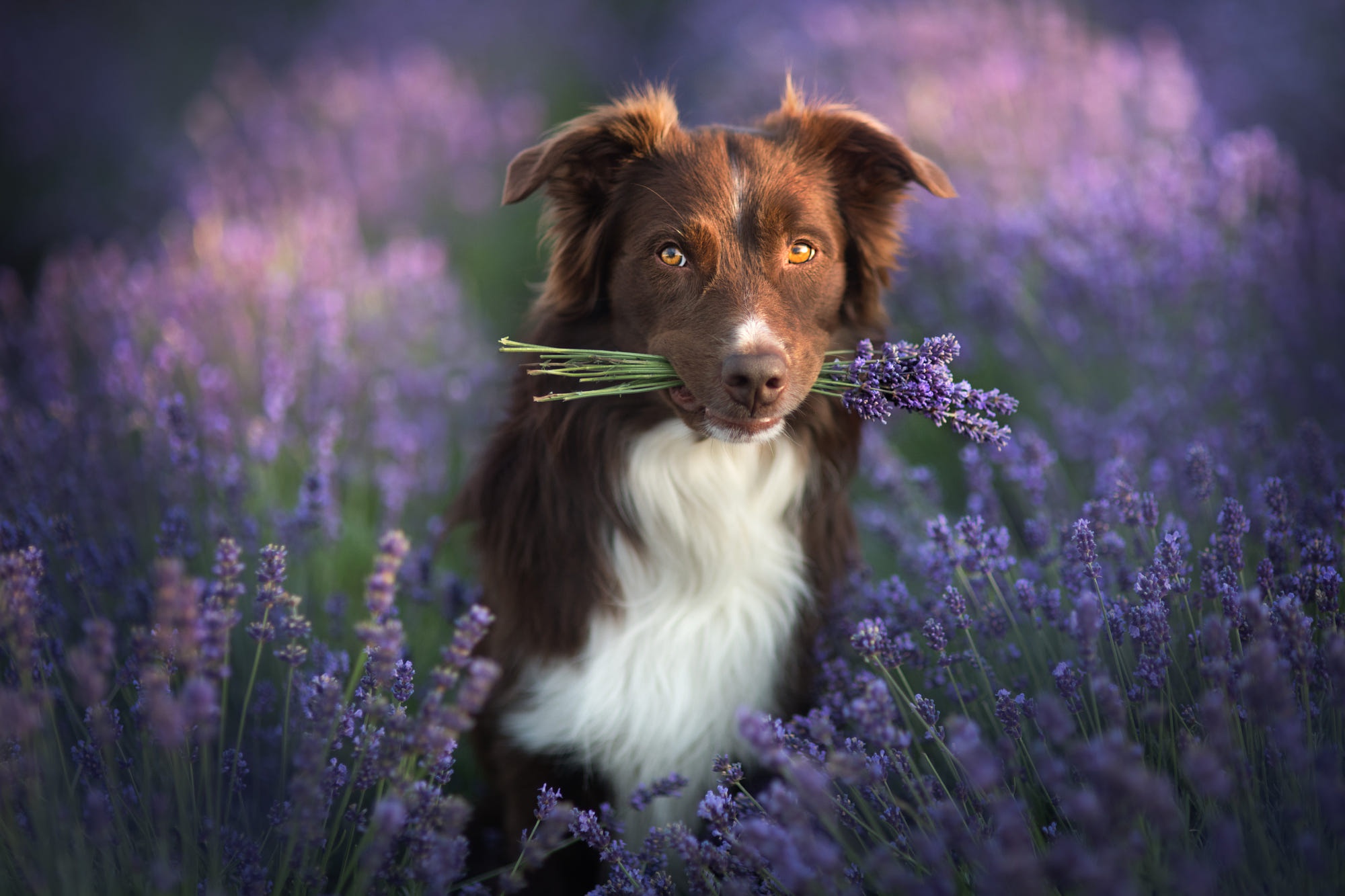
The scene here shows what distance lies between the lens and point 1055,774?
1330 mm

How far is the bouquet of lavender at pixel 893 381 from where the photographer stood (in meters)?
1.92

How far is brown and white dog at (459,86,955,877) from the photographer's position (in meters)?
2.44

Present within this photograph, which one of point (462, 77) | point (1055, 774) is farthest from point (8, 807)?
point (462, 77)

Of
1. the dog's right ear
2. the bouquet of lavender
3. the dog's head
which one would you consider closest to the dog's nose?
the dog's head

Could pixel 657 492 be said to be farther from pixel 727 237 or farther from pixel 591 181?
pixel 591 181

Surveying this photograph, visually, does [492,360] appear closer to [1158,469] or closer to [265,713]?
[265,713]

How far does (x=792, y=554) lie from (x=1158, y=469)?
1.14 metres

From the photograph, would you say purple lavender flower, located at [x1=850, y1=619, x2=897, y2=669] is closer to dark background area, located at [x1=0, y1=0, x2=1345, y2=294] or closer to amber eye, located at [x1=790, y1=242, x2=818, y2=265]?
amber eye, located at [x1=790, y1=242, x2=818, y2=265]

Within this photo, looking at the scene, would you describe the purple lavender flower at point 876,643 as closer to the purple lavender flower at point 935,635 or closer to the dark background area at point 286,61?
the purple lavender flower at point 935,635

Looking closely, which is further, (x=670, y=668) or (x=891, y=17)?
(x=891, y=17)

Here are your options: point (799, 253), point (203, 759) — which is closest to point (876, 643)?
point (799, 253)

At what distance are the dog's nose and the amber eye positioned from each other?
1.41 ft

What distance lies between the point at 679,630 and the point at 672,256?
104 centimetres

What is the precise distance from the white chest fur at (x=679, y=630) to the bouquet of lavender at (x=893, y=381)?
26 centimetres
